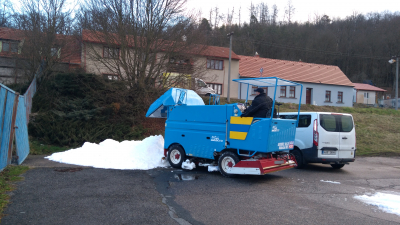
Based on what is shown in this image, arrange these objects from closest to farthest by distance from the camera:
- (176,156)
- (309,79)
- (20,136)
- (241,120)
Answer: (241,120) → (20,136) → (176,156) → (309,79)

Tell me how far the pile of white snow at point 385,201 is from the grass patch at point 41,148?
1174cm

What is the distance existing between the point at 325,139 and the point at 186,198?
5.61 metres

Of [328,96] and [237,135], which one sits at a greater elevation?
[328,96]

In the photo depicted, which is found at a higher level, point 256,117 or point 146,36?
point 146,36

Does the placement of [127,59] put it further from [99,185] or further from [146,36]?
[99,185]

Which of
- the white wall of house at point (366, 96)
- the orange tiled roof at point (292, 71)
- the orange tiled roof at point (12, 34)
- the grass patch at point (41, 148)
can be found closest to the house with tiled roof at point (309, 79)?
the orange tiled roof at point (292, 71)

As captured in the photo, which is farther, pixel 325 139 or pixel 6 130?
pixel 325 139

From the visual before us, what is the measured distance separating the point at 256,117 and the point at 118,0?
40.6 ft

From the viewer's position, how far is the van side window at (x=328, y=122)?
9648 mm

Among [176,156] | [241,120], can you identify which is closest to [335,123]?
[241,120]

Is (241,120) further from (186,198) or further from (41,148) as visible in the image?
(41,148)

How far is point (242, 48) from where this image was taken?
57.8m

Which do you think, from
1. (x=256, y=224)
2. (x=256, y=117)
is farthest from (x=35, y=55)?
(x=256, y=224)

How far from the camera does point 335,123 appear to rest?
9.73 metres
